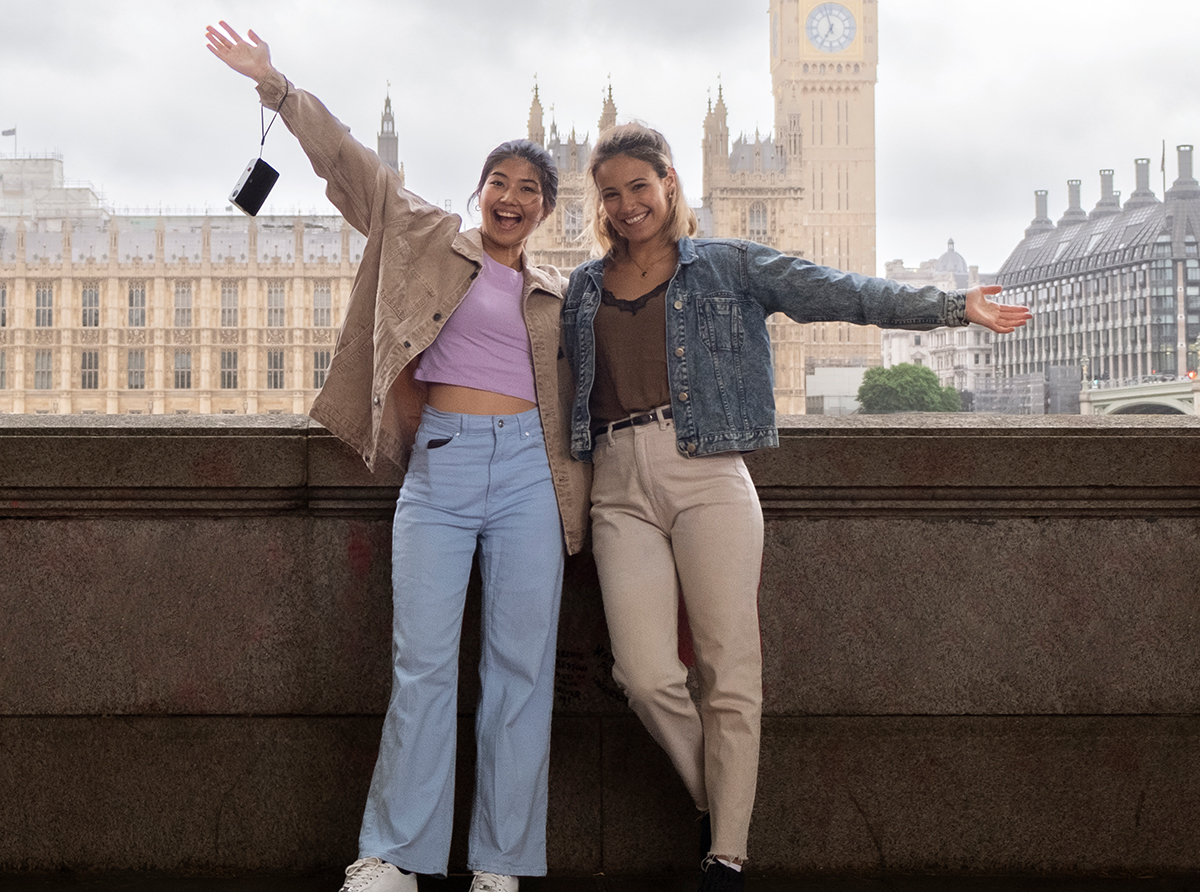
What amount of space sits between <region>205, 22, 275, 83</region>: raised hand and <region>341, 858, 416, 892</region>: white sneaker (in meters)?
1.47

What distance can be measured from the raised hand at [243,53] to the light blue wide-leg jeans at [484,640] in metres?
0.75

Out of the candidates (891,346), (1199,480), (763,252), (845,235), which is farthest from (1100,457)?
(891,346)

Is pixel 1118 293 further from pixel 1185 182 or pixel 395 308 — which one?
pixel 395 308

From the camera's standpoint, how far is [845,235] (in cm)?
8138

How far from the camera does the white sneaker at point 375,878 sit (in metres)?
2.01

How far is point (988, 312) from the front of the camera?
207cm

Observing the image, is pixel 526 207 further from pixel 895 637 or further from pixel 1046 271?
pixel 1046 271

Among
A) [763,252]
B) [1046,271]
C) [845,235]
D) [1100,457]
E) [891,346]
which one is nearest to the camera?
[763,252]

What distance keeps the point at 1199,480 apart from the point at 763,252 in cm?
110

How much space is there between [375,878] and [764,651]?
37.5 inches

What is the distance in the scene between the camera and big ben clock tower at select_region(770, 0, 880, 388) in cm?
7950

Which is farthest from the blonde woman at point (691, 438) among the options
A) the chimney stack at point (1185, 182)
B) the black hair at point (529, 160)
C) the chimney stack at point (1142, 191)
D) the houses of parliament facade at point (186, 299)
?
the chimney stack at point (1142, 191)

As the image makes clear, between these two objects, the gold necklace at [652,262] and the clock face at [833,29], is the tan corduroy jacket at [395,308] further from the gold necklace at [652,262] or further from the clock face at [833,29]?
the clock face at [833,29]

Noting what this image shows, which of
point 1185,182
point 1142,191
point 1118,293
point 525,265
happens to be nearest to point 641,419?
point 525,265
